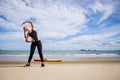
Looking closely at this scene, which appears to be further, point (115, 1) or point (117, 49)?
point (117, 49)

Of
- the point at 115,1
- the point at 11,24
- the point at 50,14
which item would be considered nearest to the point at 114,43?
the point at 115,1

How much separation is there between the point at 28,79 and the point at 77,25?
3.51m

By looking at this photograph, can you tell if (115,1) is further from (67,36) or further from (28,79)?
(28,79)

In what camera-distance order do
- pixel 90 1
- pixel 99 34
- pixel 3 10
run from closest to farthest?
pixel 3 10
pixel 90 1
pixel 99 34

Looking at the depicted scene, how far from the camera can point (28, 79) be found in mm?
2871

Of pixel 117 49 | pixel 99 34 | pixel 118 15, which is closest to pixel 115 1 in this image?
pixel 118 15

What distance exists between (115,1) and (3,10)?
263 cm

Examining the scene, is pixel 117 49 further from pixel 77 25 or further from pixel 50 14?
pixel 50 14

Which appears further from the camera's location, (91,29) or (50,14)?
(91,29)

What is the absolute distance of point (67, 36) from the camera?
6.50m

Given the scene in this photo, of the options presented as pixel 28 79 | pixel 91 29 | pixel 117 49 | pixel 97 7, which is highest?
pixel 97 7

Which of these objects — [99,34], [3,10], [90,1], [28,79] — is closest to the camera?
[28,79]

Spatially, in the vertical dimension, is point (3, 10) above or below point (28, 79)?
above

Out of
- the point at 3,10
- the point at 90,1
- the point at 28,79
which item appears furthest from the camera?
the point at 90,1
